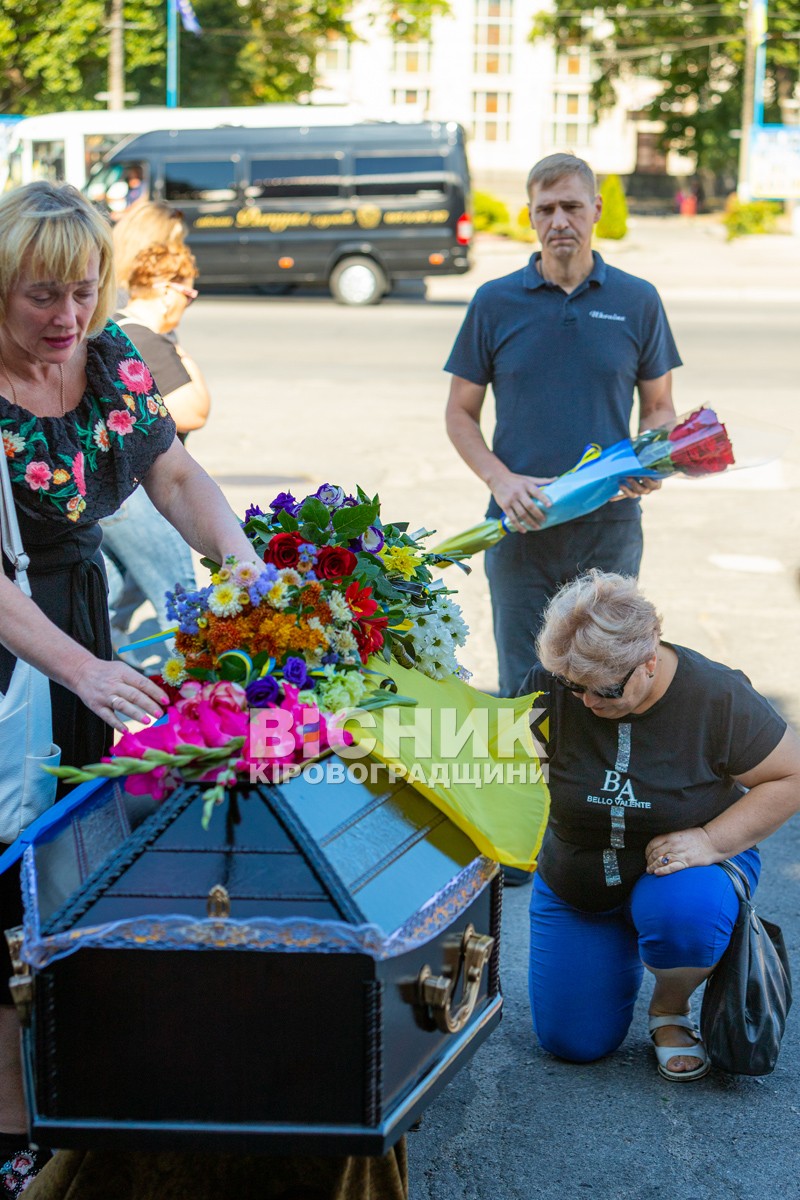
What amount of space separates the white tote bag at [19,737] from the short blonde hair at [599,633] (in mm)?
1096

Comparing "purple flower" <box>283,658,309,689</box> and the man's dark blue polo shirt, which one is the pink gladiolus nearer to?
"purple flower" <box>283,658,309,689</box>

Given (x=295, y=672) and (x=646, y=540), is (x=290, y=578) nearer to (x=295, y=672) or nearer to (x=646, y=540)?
(x=295, y=672)

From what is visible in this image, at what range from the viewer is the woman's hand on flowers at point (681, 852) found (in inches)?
115

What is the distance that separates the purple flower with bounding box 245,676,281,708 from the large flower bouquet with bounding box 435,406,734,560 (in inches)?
65.8

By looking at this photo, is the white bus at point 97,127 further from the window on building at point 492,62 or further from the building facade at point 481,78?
the window on building at point 492,62

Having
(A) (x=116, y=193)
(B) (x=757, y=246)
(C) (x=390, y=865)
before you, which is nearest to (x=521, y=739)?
(C) (x=390, y=865)

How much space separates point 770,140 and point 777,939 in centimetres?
3233

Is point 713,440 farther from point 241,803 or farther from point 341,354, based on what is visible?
point 341,354

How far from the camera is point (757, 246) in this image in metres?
30.8

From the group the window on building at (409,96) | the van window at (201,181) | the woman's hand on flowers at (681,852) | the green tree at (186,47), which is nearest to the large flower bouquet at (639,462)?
the woman's hand on flowers at (681,852)

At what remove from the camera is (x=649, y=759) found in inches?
116

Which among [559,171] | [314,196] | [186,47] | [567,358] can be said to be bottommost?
[567,358]

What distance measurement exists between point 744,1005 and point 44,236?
2098mm

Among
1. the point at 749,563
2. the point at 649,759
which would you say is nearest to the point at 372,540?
the point at 649,759
